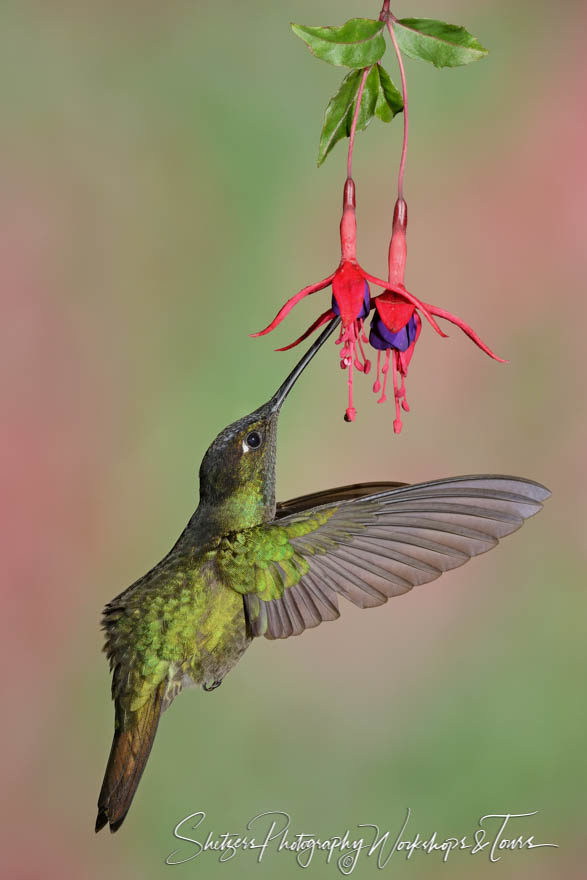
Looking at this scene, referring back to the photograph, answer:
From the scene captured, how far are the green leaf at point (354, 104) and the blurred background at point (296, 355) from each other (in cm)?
77

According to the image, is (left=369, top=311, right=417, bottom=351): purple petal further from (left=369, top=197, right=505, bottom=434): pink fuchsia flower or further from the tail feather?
the tail feather

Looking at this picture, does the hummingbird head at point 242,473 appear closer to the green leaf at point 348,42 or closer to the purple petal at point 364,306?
the purple petal at point 364,306

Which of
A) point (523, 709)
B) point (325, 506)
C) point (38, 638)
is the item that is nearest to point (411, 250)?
point (523, 709)

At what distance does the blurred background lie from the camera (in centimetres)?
165

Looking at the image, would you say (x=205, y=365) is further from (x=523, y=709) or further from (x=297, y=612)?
(x=297, y=612)

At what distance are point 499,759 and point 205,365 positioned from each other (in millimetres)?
789

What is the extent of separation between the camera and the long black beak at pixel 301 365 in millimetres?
765

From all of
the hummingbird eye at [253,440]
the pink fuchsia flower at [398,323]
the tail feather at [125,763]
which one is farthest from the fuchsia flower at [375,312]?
the tail feather at [125,763]

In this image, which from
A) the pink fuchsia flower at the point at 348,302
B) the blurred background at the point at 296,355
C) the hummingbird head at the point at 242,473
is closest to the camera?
the pink fuchsia flower at the point at 348,302

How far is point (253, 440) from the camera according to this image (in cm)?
87

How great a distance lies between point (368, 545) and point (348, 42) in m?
0.39

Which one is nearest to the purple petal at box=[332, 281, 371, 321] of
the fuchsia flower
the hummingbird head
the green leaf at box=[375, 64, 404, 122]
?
the fuchsia flower

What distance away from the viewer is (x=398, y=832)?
1.61 metres

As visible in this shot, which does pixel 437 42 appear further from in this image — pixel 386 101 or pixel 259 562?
pixel 259 562
